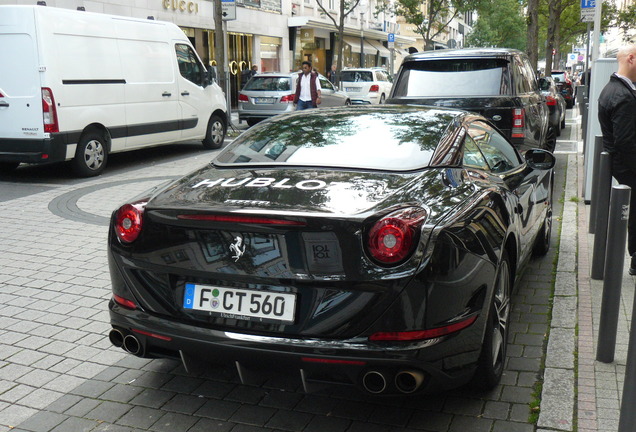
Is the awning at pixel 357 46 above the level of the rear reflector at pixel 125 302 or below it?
above

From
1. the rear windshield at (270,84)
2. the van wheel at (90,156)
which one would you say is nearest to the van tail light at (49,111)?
the van wheel at (90,156)

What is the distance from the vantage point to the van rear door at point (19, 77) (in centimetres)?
1061

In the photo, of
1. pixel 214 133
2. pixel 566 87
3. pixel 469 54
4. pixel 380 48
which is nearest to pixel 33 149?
pixel 214 133

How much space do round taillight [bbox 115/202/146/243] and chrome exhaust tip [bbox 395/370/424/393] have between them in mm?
1383

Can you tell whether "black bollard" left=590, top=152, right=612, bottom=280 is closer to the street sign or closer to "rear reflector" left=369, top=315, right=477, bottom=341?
"rear reflector" left=369, top=315, right=477, bottom=341

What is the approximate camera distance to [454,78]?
9227mm

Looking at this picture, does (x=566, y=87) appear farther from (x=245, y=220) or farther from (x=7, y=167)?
(x=245, y=220)

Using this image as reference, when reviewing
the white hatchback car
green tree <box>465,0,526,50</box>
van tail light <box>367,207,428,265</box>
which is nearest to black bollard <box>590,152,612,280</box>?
van tail light <box>367,207,428,265</box>

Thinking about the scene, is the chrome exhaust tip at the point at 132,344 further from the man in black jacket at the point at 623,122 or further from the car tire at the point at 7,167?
the car tire at the point at 7,167

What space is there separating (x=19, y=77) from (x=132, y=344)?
841 centimetres

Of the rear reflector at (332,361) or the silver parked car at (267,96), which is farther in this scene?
the silver parked car at (267,96)

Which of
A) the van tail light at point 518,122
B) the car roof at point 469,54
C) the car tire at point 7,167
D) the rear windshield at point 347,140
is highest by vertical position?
the car roof at point 469,54

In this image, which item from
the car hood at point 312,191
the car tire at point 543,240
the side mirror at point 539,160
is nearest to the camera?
the car hood at point 312,191

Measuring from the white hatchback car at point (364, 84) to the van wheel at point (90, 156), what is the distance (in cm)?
1814
